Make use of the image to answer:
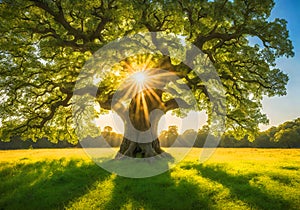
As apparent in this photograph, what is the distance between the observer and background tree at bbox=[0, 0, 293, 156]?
1731 cm

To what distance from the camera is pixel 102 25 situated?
18172mm

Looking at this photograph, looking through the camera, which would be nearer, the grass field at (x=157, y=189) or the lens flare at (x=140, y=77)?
the grass field at (x=157, y=189)

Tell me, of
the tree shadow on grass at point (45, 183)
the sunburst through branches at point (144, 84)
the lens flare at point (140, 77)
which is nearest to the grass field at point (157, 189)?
the tree shadow on grass at point (45, 183)

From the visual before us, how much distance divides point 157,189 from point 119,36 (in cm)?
1018

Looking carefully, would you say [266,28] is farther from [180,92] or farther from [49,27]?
[49,27]

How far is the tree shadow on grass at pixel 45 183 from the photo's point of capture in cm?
1384

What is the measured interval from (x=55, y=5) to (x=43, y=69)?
476 centimetres

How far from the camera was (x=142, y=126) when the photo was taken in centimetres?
2420

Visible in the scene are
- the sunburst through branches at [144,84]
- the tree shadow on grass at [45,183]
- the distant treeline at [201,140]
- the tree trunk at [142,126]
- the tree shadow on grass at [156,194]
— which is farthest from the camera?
the distant treeline at [201,140]

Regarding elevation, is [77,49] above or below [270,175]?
above

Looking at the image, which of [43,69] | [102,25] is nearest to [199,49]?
[102,25]

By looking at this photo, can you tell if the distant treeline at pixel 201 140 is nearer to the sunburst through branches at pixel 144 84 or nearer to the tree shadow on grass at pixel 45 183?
the sunburst through branches at pixel 144 84

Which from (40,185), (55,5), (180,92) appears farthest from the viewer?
(180,92)

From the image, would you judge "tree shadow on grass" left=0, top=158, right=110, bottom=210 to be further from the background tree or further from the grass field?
the background tree
